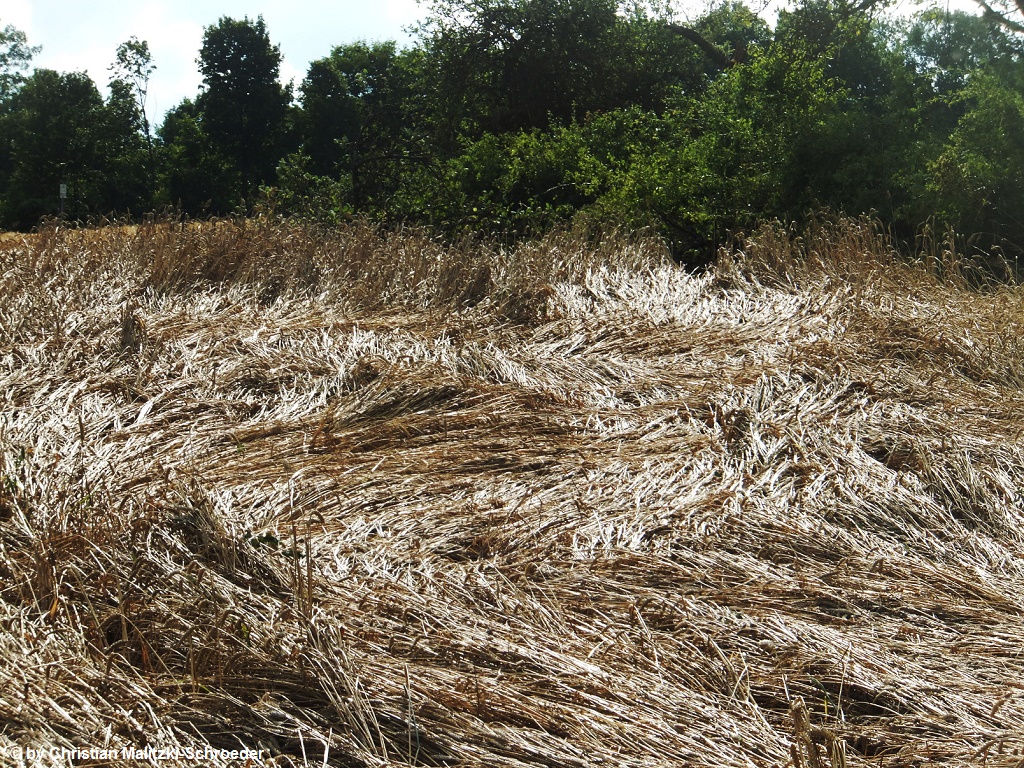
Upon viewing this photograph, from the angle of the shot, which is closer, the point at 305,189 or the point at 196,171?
the point at 305,189

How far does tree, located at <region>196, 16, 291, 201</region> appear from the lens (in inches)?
1150

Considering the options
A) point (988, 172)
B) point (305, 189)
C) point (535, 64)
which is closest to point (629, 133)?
point (535, 64)

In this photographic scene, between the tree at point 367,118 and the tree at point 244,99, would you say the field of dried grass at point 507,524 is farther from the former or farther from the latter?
the tree at point 244,99

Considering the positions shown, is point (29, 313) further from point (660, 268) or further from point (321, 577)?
point (660, 268)

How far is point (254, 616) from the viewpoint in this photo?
2496 mm

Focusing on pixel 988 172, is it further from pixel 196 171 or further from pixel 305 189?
pixel 196 171

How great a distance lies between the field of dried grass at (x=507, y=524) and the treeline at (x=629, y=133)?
2.48 meters

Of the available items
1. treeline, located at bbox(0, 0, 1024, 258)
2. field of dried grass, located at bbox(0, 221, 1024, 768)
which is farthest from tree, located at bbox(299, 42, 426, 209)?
field of dried grass, located at bbox(0, 221, 1024, 768)

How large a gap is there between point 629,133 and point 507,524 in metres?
9.53

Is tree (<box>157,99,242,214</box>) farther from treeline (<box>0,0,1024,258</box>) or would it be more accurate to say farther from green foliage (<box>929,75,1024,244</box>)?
green foliage (<box>929,75,1024,244</box>)

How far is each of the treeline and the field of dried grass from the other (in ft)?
8.14

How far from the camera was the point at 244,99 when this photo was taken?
29484 millimetres

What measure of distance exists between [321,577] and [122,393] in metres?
2.31

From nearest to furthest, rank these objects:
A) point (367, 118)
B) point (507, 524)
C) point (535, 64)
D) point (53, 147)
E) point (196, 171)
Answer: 1. point (507, 524)
2. point (535, 64)
3. point (367, 118)
4. point (53, 147)
5. point (196, 171)
